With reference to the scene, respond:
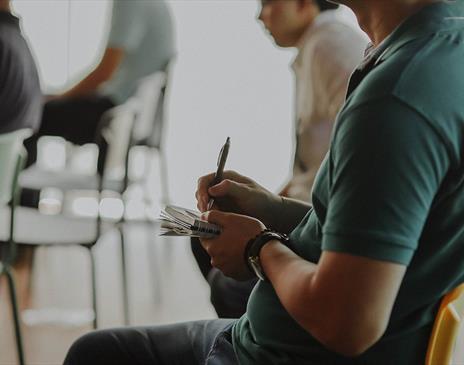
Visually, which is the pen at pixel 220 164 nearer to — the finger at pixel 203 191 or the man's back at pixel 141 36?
the finger at pixel 203 191

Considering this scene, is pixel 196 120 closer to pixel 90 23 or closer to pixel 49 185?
pixel 90 23

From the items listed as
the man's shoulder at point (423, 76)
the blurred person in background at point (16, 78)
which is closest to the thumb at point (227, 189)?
the man's shoulder at point (423, 76)

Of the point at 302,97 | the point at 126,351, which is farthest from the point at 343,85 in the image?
the point at 126,351

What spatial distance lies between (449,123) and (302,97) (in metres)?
1.15

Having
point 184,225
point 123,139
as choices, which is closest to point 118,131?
point 123,139

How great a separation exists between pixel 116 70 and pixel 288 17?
148 centimetres

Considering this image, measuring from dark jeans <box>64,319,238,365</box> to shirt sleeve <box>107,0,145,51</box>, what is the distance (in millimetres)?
2291

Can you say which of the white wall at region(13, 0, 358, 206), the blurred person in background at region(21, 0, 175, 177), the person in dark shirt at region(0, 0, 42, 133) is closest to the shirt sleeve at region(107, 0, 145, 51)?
the blurred person in background at region(21, 0, 175, 177)

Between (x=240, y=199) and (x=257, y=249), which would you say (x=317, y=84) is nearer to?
(x=240, y=199)

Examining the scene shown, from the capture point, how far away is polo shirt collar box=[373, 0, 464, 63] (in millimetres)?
646

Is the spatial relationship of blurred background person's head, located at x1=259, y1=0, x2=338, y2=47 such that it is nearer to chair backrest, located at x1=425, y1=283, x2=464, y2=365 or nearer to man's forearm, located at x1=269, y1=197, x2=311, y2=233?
man's forearm, located at x1=269, y1=197, x2=311, y2=233

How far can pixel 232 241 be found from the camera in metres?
0.78

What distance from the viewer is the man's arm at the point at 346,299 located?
0.58 metres

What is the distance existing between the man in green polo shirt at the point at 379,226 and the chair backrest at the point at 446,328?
0.04 feet
